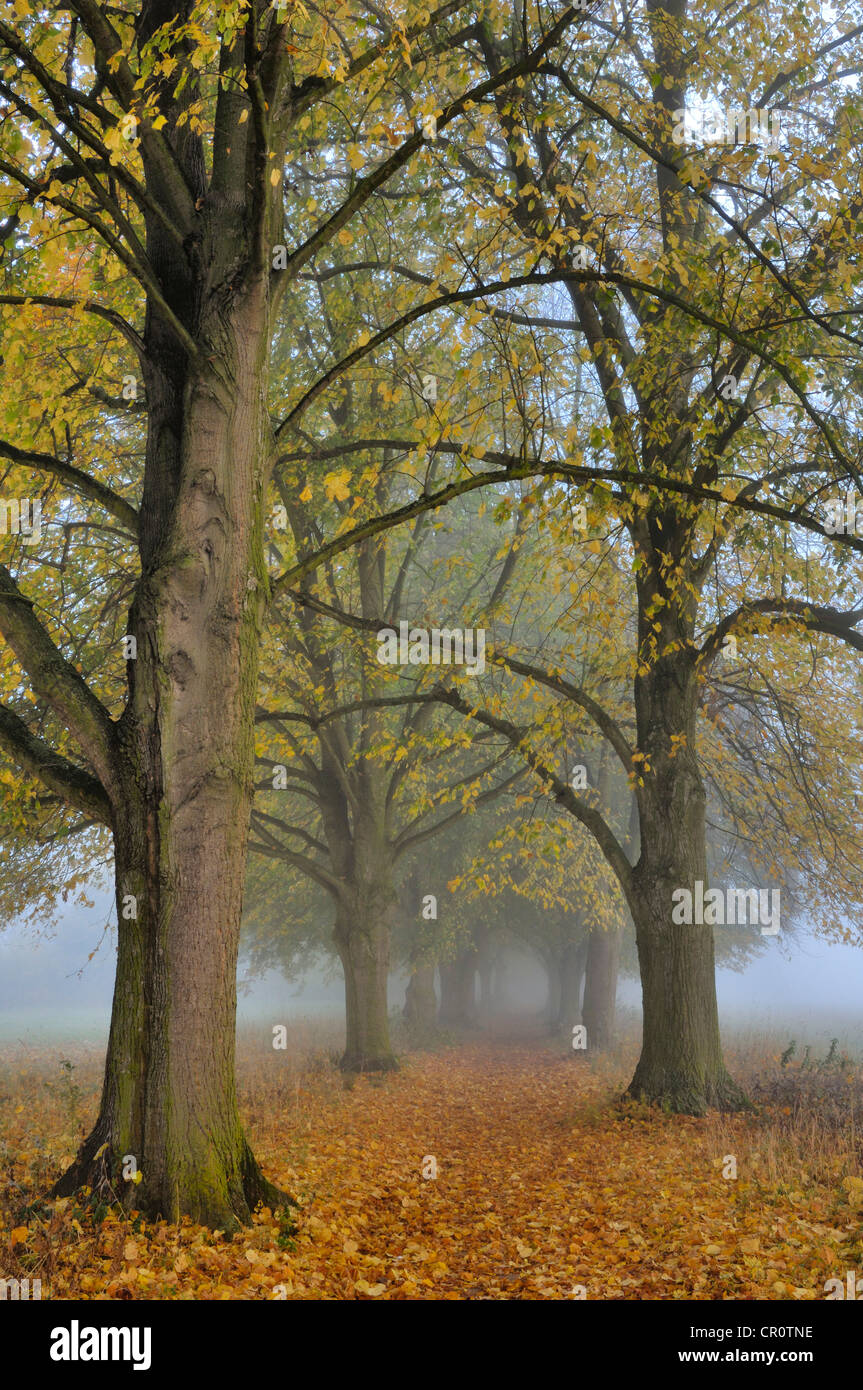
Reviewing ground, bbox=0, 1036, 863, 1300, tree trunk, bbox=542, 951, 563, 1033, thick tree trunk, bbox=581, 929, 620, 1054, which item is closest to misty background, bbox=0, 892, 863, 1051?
ground, bbox=0, 1036, 863, 1300

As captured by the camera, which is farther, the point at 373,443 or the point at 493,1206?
the point at 373,443

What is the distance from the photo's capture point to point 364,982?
14922mm

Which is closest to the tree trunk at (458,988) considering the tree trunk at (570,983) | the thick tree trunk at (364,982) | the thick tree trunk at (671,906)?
the tree trunk at (570,983)

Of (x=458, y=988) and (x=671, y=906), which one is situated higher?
(x=671, y=906)

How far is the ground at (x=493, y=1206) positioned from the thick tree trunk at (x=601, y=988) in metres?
9.14

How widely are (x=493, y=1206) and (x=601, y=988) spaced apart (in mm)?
14905

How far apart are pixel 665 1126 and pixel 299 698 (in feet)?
23.5

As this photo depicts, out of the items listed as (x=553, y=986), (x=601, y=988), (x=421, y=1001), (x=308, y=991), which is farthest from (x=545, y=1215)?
(x=308, y=991)

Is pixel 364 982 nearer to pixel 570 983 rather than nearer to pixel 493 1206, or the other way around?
pixel 493 1206

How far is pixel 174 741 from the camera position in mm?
5445

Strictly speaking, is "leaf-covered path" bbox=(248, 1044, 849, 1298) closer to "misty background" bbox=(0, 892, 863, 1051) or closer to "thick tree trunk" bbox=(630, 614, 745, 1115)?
"thick tree trunk" bbox=(630, 614, 745, 1115)

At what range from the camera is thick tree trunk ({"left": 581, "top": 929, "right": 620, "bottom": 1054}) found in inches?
826

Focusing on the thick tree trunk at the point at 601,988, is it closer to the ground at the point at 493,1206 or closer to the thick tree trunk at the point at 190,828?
the ground at the point at 493,1206
